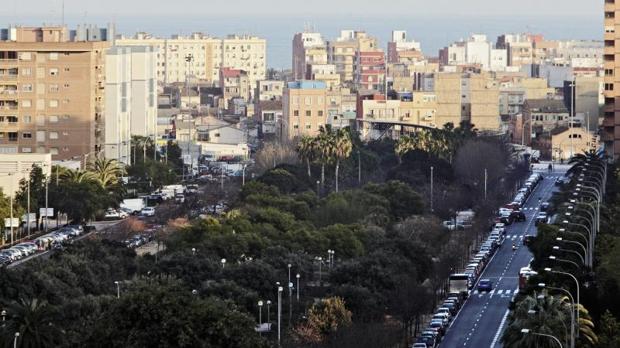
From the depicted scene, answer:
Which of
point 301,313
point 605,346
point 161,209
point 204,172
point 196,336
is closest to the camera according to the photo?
point 196,336

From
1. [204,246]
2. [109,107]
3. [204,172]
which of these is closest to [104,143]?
[109,107]

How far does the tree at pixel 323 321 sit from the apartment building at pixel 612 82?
229 feet

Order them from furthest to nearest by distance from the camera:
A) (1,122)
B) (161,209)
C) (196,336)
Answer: (1,122), (161,209), (196,336)

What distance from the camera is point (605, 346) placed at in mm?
53344

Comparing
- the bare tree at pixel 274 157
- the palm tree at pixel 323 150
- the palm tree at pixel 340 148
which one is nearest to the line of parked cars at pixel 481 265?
the palm tree at pixel 340 148

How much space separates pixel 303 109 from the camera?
6654 inches

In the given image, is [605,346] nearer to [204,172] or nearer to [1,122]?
[1,122]

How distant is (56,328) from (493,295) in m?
27.1

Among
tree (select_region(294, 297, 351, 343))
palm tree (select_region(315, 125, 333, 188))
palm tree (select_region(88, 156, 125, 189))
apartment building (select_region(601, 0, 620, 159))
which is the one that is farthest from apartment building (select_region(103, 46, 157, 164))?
tree (select_region(294, 297, 351, 343))

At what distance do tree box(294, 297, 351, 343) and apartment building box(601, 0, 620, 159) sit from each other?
6989 centimetres

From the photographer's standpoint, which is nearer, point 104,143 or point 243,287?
point 243,287

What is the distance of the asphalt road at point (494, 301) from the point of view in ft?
222

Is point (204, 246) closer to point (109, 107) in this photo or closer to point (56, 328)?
point (56, 328)

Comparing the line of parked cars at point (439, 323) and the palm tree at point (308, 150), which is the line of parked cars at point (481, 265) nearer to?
the line of parked cars at point (439, 323)
